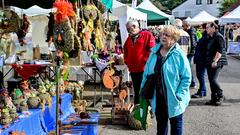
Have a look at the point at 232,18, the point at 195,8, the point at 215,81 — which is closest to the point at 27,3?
the point at 215,81

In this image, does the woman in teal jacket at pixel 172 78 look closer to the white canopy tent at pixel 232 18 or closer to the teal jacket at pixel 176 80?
the teal jacket at pixel 176 80

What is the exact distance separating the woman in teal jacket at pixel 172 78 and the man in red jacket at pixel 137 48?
239 cm

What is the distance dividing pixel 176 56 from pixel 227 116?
398cm

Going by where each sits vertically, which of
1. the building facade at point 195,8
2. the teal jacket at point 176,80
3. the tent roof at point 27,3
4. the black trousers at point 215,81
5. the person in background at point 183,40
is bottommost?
the black trousers at point 215,81

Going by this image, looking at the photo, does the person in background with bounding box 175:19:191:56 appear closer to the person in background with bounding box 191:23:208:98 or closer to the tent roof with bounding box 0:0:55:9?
the person in background with bounding box 191:23:208:98

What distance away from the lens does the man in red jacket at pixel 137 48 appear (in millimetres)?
7430

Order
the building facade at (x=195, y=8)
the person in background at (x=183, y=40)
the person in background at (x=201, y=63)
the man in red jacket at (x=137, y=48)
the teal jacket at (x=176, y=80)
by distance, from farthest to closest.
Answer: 1. the building facade at (x=195, y=8)
2. the person in background at (x=183, y=40)
3. the person in background at (x=201, y=63)
4. the man in red jacket at (x=137, y=48)
5. the teal jacket at (x=176, y=80)

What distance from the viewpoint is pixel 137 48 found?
7.47m

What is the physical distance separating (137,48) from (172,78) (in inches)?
103

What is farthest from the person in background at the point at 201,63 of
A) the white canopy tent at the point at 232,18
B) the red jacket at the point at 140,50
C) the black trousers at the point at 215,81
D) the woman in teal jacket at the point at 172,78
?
the white canopy tent at the point at 232,18

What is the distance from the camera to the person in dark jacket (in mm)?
9070

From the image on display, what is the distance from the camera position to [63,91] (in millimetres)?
7871

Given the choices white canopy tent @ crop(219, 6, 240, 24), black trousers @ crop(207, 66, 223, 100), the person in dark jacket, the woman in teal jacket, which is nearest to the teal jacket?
the woman in teal jacket

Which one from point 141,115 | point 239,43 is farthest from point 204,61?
point 239,43
